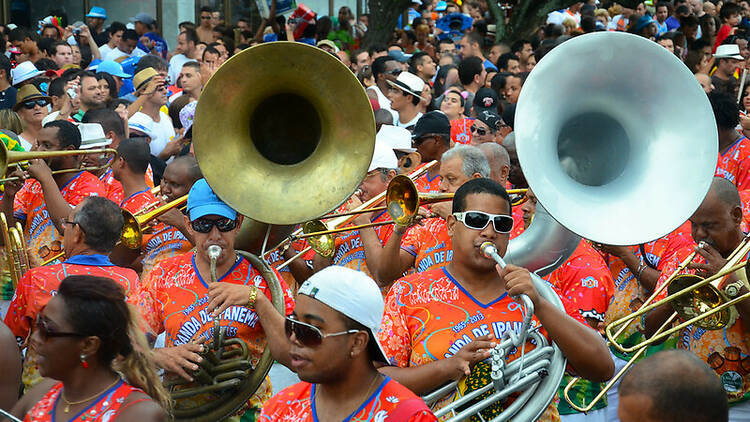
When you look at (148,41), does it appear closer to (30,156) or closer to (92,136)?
(92,136)

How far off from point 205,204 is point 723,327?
8.36 ft

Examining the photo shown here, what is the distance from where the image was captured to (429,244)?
230 inches

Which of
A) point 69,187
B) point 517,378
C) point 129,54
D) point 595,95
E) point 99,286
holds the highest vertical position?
point 595,95

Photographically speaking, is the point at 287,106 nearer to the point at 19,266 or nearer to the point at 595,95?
the point at 595,95

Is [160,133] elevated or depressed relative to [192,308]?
depressed

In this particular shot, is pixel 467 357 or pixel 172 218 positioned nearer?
pixel 467 357

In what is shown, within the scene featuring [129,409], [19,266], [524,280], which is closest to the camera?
[129,409]

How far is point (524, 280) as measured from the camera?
3900 mm

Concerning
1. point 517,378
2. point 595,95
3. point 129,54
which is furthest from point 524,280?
point 129,54

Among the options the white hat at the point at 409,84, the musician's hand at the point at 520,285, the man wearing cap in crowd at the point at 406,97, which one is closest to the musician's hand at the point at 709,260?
the musician's hand at the point at 520,285

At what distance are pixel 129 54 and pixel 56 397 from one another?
36.0ft

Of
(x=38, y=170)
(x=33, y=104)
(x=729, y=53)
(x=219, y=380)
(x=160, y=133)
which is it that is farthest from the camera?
(x=729, y=53)

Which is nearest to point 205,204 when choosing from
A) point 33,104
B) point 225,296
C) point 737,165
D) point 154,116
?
point 225,296

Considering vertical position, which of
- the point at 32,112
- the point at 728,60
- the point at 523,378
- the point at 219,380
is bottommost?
the point at 728,60
